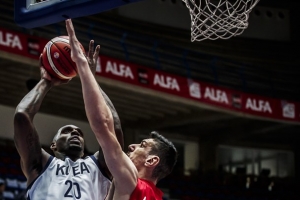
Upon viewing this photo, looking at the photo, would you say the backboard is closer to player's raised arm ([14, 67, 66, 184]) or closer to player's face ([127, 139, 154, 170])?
player's raised arm ([14, 67, 66, 184])

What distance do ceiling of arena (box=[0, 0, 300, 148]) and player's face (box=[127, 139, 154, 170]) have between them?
717 centimetres

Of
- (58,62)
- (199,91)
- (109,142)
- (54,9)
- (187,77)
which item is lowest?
(199,91)

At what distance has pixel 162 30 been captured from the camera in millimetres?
14914

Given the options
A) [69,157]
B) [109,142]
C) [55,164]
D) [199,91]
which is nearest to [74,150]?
[69,157]

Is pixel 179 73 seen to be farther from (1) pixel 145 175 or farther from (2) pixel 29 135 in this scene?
(1) pixel 145 175

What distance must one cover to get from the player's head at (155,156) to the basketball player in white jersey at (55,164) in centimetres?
43

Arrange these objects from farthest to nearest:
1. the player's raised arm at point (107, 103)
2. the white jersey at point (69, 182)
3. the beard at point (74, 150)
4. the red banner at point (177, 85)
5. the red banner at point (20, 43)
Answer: the red banner at point (177, 85), the red banner at point (20, 43), the beard at point (74, 150), the white jersey at point (69, 182), the player's raised arm at point (107, 103)

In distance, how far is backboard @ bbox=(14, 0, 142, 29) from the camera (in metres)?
3.34

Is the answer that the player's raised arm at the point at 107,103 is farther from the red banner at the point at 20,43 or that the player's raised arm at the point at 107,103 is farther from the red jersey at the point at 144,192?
the red banner at the point at 20,43

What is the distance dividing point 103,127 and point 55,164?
3.02 ft

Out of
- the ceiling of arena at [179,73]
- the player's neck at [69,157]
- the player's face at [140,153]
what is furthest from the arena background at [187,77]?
the player's face at [140,153]

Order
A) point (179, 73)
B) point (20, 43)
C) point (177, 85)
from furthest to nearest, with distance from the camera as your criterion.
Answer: point (179, 73) < point (177, 85) < point (20, 43)

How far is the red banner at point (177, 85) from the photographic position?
32.2 feet

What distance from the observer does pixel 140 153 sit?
9.95ft
